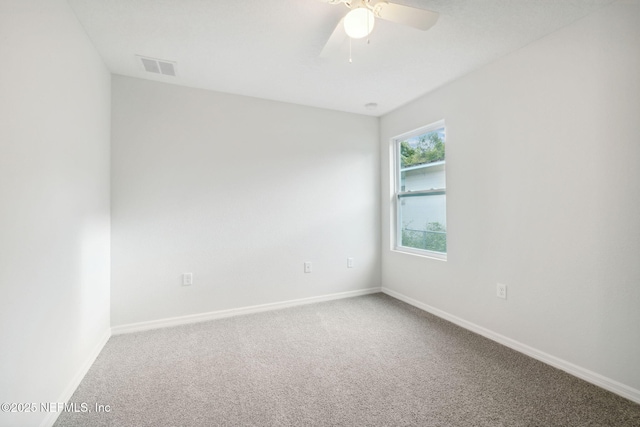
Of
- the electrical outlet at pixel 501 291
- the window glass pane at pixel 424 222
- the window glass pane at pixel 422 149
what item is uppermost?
the window glass pane at pixel 422 149

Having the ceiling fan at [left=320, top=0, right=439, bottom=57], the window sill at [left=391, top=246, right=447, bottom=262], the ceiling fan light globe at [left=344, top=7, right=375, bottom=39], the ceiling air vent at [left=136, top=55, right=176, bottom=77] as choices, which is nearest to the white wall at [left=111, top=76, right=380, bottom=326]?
the ceiling air vent at [left=136, top=55, right=176, bottom=77]

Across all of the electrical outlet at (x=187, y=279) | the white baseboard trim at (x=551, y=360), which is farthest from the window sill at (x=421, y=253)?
the electrical outlet at (x=187, y=279)

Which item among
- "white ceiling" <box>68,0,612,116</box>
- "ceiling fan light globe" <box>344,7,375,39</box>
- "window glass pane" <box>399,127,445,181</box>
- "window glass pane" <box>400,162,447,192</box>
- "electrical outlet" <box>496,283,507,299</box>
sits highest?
"white ceiling" <box>68,0,612,116</box>

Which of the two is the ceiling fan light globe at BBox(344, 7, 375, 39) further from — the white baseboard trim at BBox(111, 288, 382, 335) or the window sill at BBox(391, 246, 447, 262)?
the white baseboard trim at BBox(111, 288, 382, 335)

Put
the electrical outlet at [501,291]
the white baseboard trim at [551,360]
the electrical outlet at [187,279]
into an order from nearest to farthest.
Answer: the white baseboard trim at [551,360] < the electrical outlet at [501,291] < the electrical outlet at [187,279]

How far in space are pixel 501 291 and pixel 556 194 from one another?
2.93ft

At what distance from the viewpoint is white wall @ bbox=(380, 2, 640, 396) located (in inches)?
67.1

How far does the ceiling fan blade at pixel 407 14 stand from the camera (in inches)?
59.2

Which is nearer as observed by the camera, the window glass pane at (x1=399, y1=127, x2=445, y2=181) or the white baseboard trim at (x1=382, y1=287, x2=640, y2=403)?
the white baseboard trim at (x1=382, y1=287, x2=640, y2=403)

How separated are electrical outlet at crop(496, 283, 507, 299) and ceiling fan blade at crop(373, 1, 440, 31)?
6.80ft

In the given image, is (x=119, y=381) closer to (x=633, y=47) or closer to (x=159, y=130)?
(x=159, y=130)

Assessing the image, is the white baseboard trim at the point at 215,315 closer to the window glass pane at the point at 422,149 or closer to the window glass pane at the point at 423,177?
the window glass pane at the point at 423,177

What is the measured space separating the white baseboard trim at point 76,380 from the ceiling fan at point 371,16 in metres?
2.58

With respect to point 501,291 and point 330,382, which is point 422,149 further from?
point 330,382
